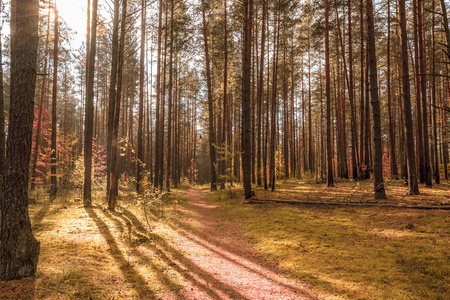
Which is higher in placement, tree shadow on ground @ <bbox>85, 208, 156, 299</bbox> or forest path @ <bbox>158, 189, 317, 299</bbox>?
tree shadow on ground @ <bbox>85, 208, 156, 299</bbox>

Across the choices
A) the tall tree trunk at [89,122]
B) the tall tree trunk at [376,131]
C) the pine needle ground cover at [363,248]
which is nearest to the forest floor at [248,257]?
the pine needle ground cover at [363,248]

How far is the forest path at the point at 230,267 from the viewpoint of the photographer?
351 centimetres

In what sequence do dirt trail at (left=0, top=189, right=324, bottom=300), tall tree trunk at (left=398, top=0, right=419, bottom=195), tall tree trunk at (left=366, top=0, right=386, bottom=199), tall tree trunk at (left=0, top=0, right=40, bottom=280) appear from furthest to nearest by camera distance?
tall tree trunk at (left=398, top=0, right=419, bottom=195) < tall tree trunk at (left=366, top=0, right=386, bottom=199) < dirt trail at (left=0, top=189, right=324, bottom=300) < tall tree trunk at (left=0, top=0, right=40, bottom=280)

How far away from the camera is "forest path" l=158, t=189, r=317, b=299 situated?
11.5 ft

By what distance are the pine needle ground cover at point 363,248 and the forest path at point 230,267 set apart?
1.09 ft

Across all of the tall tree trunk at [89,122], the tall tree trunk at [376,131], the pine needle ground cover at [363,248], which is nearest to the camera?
the pine needle ground cover at [363,248]

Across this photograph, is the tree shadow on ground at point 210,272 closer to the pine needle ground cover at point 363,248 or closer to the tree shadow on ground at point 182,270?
the tree shadow on ground at point 182,270

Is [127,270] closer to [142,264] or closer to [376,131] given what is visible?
[142,264]

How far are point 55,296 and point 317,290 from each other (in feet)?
12.5

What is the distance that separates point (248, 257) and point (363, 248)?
2.50 m

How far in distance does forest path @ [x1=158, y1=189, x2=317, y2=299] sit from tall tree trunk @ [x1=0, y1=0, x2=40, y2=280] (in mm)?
2514

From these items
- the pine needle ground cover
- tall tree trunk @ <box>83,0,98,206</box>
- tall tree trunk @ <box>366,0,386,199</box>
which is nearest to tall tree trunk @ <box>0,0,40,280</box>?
the pine needle ground cover

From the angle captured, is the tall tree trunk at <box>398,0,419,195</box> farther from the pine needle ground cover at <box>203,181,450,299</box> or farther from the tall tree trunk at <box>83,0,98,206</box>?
the tall tree trunk at <box>83,0,98,206</box>

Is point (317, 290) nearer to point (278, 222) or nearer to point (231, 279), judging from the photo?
point (231, 279)
